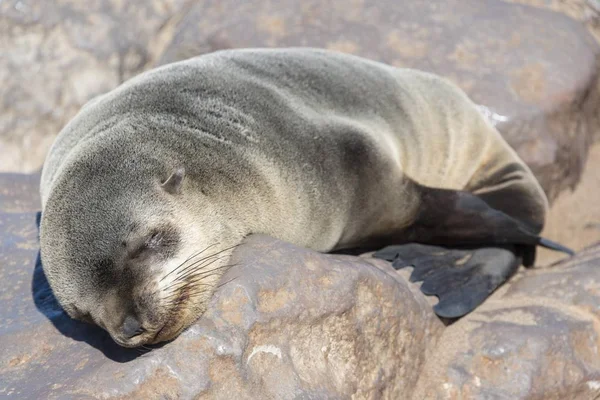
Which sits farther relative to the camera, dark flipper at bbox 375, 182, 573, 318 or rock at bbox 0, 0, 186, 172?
rock at bbox 0, 0, 186, 172

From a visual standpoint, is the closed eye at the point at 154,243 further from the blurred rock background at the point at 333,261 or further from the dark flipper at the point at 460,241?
the dark flipper at the point at 460,241

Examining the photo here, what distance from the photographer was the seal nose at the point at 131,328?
9.43 feet

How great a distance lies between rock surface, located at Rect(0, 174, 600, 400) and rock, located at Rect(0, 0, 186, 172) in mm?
3029

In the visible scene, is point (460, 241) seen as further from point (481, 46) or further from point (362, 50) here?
point (481, 46)

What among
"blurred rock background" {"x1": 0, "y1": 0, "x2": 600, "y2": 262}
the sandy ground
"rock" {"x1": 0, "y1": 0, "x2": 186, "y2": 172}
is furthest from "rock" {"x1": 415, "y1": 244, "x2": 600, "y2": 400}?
"rock" {"x1": 0, "y1": 0, "x2": 186, "y2": 172}

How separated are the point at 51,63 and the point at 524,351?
526cm

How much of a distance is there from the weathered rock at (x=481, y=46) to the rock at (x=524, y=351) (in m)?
2.68

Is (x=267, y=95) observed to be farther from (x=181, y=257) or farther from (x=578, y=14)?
(x=578, y=14)

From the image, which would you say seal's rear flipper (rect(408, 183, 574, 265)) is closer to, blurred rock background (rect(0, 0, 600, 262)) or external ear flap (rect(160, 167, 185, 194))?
external ear flap (rect(160, 167, 185, 194))

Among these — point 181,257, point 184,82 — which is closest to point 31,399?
point 181,257

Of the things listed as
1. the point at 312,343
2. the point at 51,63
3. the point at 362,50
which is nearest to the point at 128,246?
the point at 312,343

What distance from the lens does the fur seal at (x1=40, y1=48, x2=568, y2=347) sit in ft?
9.91

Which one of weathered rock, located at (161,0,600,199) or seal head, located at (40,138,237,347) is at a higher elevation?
seal head, located at (40,138,237,347)

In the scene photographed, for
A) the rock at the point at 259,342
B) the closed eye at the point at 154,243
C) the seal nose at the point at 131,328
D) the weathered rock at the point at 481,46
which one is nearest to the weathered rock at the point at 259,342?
the rock at the point at 259,342
